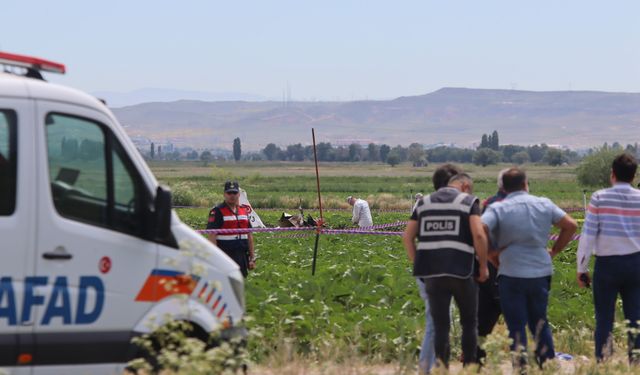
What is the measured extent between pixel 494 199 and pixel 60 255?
12.6ft

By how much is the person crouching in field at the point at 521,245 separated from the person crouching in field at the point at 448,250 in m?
0.30

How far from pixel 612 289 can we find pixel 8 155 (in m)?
5.20

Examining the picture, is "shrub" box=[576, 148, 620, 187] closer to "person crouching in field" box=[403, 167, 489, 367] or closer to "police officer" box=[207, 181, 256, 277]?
"police officer" box=[207, 181, 256, 277]

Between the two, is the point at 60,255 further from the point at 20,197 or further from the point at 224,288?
the point at 224,288

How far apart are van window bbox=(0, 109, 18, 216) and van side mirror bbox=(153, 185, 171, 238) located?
2.92 ft

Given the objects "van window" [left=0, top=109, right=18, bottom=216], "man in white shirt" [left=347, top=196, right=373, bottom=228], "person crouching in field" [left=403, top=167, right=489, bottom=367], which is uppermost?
"van window" [left=0, top=109, right=18, bottom=216]

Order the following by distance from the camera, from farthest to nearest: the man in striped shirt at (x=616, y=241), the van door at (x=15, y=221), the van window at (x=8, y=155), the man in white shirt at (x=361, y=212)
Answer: the man in white shirt at (x=361, y=212), the man in striped shirt at (x=616, y=241), the van window at (x=8, y=155), the van door at (x=15, y=221)

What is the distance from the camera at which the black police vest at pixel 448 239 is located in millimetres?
8750

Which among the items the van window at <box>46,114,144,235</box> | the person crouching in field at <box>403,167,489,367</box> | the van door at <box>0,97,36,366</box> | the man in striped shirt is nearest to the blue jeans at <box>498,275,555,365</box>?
the person crouching in field at <box>403,167,489,367</box>

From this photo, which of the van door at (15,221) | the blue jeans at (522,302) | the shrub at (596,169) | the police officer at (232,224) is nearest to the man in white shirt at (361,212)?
the police officer at (232,224)

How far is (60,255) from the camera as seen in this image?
23.3 feet

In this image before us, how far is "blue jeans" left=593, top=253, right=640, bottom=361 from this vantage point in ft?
31.6

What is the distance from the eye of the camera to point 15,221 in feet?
23.0

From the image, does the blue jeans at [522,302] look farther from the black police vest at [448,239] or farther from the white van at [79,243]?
the white van at [79,243]
